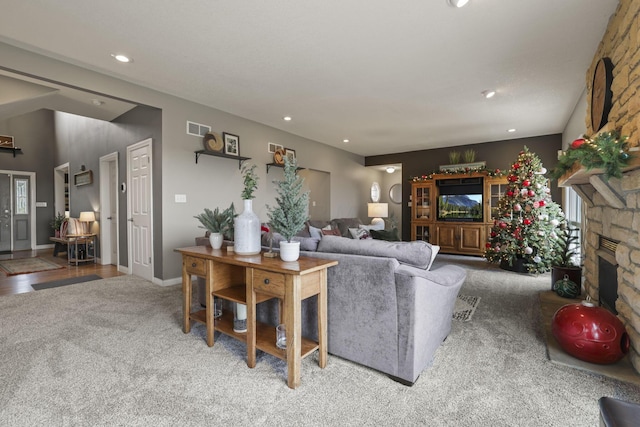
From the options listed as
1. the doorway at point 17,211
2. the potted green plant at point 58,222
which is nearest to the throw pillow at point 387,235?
the potted green plant at point 58,222

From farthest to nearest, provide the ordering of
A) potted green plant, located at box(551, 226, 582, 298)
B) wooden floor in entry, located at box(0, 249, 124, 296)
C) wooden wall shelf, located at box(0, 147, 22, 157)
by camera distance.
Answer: wooden wall shelf, located at box(0, 147, 22, 157)
wooden floor in entry, located at box(0, 249, 124, 296)
potted green plant, located at box(551, 226, 582, 298)

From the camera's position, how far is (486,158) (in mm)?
6527

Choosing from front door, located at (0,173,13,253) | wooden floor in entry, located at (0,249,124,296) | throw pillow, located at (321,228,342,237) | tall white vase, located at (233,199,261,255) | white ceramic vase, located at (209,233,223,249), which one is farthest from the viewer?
front door, located at (0,173,13,253)

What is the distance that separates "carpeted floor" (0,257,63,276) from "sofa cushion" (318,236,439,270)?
5.57m

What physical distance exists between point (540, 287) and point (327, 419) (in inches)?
145

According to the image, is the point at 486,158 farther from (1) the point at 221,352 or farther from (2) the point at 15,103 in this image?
(2) the point at 15,103

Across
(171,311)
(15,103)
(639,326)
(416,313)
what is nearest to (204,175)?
(171,311)

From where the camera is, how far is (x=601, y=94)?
2412 millimetres

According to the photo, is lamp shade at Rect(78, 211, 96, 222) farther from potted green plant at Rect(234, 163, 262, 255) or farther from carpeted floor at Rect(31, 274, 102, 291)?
potted green plant at Rect(234, 163, 262, 255)

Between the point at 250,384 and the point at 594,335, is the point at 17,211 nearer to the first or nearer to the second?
the point at 250,384

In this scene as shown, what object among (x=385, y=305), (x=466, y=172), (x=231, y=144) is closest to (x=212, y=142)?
(x=231, y=144)

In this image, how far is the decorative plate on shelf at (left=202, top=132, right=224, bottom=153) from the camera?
436 cm

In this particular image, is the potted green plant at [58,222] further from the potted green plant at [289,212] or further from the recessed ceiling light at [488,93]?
the recessed ceiling light at [488,93]

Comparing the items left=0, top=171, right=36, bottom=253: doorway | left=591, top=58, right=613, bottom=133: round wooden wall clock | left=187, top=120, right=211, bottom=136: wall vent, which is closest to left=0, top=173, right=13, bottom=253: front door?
left=0, top=171, right=36, bottom=253: doorway
